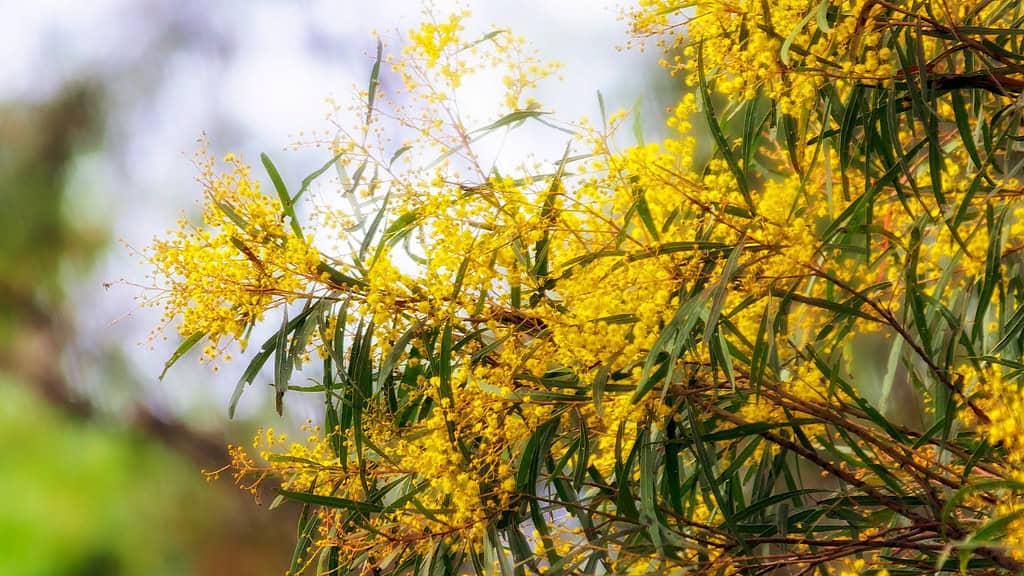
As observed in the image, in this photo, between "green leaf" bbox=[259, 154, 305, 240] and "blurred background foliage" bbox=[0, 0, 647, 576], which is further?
"blurred background foliage" bbox=[0, 0, 647, 576]

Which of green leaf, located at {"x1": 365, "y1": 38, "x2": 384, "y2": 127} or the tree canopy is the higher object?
green leaf, located at {"x1": 365, "y1": 38, "x2": 384, "y2": 127}

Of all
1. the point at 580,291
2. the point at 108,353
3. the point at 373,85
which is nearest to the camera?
the point at 580,291

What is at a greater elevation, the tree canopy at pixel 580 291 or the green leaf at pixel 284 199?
the green leaf at pixel 284 199

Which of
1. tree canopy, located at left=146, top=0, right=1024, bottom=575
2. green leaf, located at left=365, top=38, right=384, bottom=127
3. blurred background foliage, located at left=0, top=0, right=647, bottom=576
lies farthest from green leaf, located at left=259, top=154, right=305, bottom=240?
blurred background foliage, located at left=0, top=0, right=647, bottom=576

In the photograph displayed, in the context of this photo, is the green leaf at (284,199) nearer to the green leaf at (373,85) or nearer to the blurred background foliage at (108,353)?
the green leaf at (373,85)

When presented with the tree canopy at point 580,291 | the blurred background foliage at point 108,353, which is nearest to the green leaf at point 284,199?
the tree canopy at point 580,291

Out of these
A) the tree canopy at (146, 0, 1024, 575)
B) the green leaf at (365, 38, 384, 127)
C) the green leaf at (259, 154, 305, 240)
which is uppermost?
the green leaf at (365, 38, 384, 127)

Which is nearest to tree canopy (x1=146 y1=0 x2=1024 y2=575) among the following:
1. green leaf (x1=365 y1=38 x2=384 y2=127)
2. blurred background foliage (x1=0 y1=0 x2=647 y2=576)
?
green leaf (x1=365 y1=38 x2=384 y2=127)

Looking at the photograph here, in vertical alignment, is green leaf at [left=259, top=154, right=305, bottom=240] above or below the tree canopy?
above

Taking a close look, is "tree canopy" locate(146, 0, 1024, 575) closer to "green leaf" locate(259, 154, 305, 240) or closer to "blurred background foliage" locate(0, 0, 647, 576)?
"green leaf" locate(259, 154, 305, 240)

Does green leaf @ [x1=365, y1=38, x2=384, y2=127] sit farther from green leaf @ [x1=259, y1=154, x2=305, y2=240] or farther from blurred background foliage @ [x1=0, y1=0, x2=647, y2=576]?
blurred background foliage @ [x1=0, y1=0, x2=647, y2=576]

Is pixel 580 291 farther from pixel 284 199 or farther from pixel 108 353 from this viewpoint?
pixel 108 353

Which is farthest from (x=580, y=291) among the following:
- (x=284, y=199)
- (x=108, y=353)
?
(x=108, y=353)

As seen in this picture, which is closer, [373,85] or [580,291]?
[580,291]
